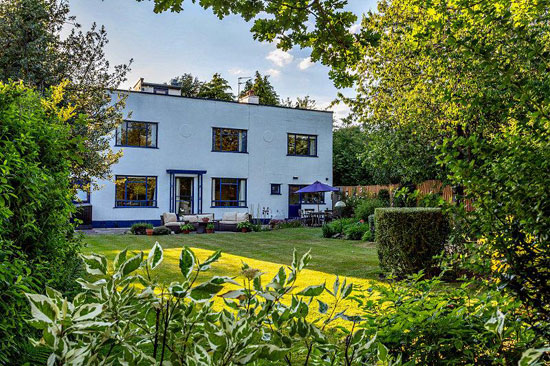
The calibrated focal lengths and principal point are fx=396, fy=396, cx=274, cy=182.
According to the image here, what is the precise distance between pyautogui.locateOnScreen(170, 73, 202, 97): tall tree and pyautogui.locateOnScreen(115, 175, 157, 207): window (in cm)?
2393

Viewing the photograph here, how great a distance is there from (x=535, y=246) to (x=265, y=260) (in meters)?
8.58

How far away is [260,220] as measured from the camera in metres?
24.0

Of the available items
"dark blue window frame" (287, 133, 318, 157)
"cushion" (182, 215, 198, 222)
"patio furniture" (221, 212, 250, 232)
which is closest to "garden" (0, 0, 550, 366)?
"patio furniture" (221, 212, 250, 232)

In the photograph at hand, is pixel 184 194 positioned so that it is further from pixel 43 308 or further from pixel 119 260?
pixel 43 308

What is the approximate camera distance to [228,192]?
24.1 meters

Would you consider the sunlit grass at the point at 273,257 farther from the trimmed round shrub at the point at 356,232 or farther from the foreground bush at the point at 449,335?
the foreground bush at the point at 449,335

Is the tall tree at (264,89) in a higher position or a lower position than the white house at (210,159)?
higher

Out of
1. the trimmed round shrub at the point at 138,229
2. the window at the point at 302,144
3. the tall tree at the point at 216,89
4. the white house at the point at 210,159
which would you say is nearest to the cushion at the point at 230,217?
the white house at the point at 210,159

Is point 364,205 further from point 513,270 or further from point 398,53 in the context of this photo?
point 513,270

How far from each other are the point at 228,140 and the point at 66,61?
14.3 m

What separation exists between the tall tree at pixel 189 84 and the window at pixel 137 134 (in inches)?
890

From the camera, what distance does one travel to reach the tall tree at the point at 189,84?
44400 millimetres

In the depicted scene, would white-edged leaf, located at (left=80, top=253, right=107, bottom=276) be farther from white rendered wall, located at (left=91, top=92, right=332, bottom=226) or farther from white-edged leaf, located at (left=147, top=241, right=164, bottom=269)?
white rendered wall, located at (left=91, top=92, right=332, bottom=226)

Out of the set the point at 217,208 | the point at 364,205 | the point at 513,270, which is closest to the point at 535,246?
the point at 513,270
